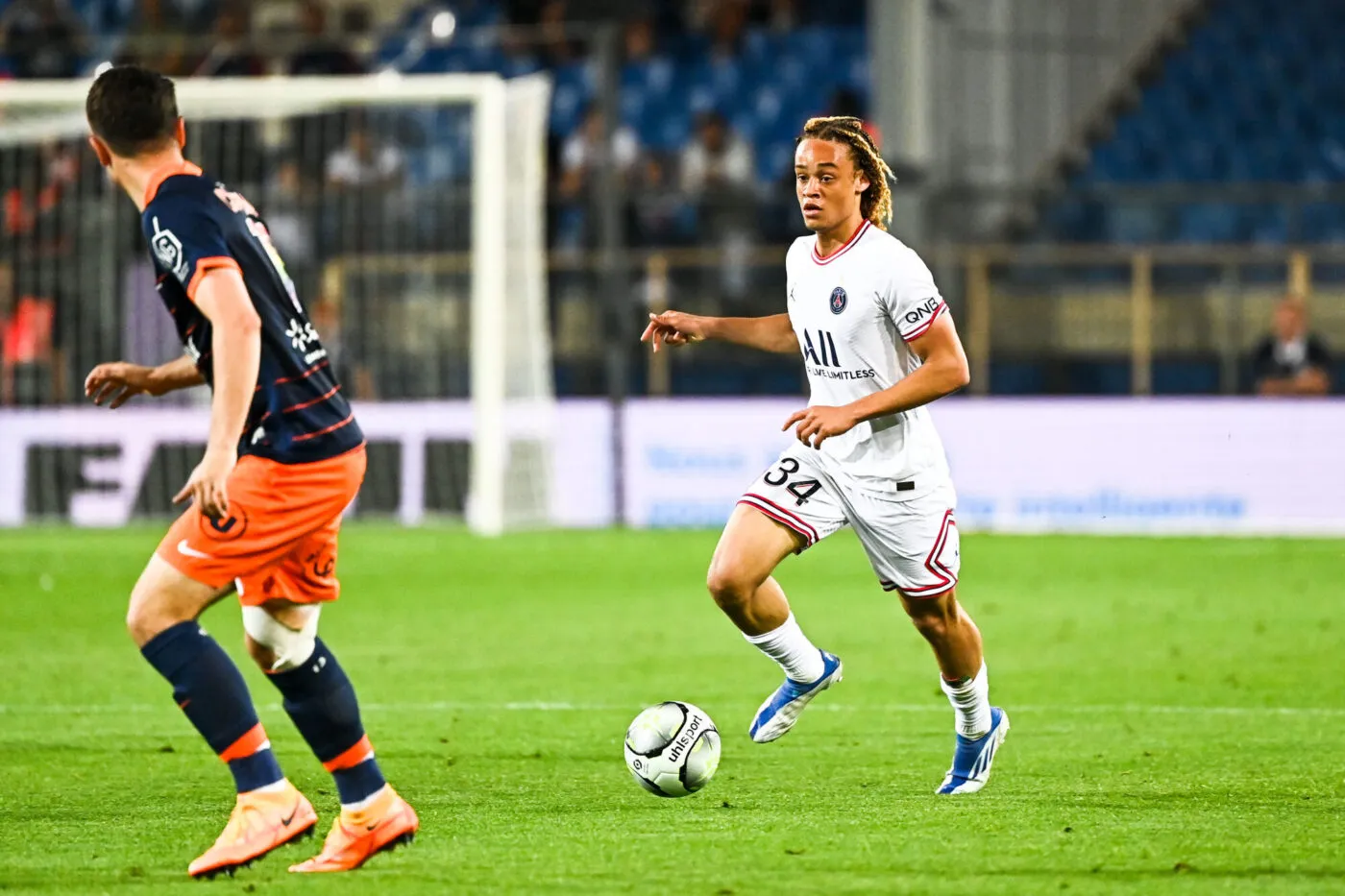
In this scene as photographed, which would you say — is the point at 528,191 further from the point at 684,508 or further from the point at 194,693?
the point at 194,693

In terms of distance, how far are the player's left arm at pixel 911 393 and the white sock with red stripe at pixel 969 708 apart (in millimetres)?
959

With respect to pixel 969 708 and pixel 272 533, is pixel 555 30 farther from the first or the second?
pixel 272 533

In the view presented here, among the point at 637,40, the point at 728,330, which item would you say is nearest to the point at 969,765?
the point at 728,330

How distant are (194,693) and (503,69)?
19814 mm

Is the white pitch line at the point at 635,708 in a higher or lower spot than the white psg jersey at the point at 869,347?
lower

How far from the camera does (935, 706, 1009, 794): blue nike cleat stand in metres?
6.86

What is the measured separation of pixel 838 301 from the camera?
6848mm

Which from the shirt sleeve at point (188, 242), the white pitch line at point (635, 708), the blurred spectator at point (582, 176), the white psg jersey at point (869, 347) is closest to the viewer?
the shirt sleeve at point (188, 242)

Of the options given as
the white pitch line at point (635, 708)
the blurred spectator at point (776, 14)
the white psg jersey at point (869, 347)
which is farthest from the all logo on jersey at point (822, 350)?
the blurred spectator at point (776, 14)

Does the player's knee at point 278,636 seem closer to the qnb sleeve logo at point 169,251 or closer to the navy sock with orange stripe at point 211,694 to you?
the navy sock with orange stripe at point 211,694

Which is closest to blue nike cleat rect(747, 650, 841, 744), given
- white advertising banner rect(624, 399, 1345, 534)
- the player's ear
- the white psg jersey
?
the white psg jersey

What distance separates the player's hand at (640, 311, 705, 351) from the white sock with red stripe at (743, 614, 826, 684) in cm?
101

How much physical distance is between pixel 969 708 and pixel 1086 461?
41.0 ft

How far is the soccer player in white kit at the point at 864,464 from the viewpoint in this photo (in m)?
6.79
